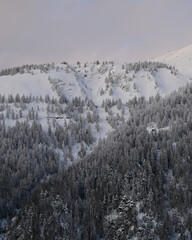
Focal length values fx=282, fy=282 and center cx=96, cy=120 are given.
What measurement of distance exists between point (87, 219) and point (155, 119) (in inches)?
3536

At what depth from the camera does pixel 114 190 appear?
403 ft

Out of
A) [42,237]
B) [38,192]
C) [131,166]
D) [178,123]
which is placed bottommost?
[42,237]

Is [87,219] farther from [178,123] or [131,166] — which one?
[178,123]

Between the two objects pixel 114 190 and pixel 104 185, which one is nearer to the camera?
pixel 114 190

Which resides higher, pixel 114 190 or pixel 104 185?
pixel 104 185

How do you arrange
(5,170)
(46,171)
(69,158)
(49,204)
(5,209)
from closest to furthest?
(49,204) → (5,209) → (5,170) → (46,171) → (69,158)

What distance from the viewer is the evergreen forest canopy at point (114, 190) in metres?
109

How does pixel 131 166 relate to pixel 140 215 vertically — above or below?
above

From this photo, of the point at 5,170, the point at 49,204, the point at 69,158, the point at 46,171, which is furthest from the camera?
the point at 69,158

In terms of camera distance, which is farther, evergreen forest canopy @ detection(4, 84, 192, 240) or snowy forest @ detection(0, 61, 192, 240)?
snowy forest @ detection(0, 61, 192, 240)

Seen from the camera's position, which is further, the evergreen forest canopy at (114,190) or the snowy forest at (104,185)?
the snowy forest at (104,185)

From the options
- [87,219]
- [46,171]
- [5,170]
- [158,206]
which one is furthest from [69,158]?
[158,206]

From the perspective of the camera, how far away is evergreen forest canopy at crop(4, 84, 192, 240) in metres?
109

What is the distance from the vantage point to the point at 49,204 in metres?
122
